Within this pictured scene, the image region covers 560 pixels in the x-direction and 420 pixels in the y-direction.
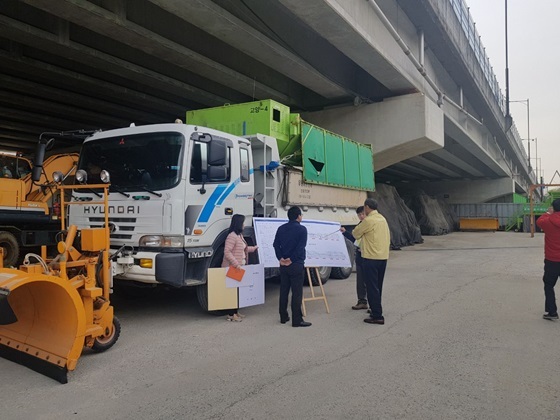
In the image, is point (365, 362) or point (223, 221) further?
point (223, 221)

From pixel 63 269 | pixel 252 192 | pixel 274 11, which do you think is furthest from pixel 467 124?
pixel 63 269

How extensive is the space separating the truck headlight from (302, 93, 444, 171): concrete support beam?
404 inches

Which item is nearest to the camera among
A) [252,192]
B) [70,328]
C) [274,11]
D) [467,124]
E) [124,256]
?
[70,328]

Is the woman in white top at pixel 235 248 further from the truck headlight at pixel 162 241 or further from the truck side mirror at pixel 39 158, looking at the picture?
the truck side mirror at pixel 39 158

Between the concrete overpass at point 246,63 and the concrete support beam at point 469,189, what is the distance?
2187cm

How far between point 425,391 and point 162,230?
3.78 m

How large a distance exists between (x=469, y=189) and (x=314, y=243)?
1457 inches

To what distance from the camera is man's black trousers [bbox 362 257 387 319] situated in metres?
6.34

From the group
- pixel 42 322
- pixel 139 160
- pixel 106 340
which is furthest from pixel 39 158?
pixel 106 340

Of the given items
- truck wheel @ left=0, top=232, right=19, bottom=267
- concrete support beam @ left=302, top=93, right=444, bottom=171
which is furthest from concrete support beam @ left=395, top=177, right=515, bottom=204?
truck wheel @ left=0, top=232, right=19, bottom=267

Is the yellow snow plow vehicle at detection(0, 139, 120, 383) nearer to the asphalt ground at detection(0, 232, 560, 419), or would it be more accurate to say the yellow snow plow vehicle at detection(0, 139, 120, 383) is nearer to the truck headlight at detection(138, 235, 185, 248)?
the asphalt ground at detection(0, 232, 560, 419)

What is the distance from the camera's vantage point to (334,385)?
4.11 m

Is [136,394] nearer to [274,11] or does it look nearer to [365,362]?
[365,362]

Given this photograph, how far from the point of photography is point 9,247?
10125mm
